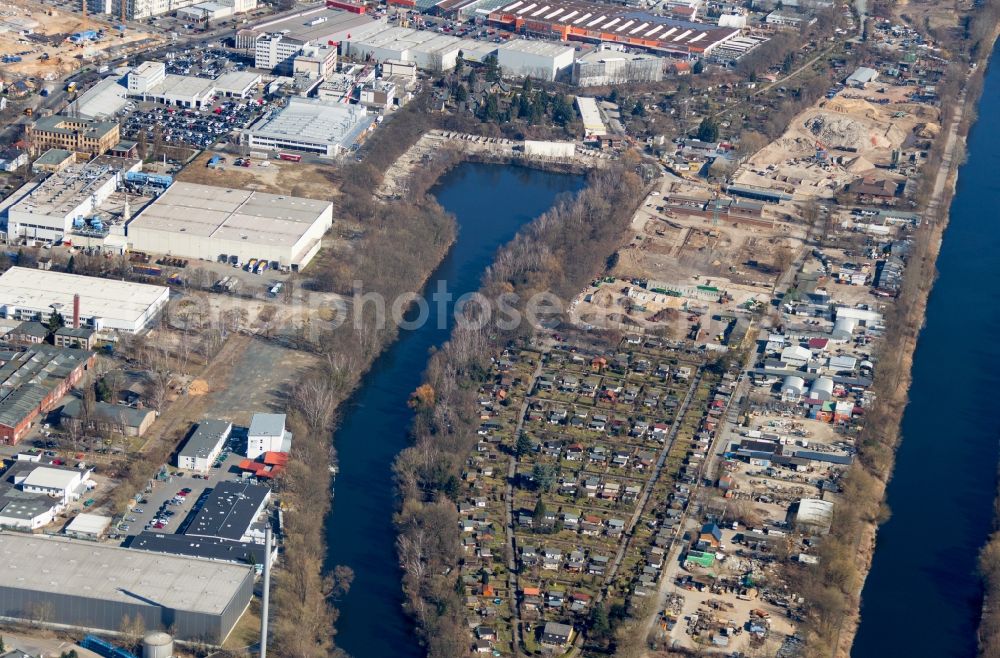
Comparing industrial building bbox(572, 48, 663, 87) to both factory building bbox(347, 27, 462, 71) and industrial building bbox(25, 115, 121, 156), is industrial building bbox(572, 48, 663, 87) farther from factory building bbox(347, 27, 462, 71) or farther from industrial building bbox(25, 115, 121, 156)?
industrial building bbox(25, 115, 121, 156)

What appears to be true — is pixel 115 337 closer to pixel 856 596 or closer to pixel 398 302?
pixel 398 302

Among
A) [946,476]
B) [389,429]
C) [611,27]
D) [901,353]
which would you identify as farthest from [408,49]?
[946,476]

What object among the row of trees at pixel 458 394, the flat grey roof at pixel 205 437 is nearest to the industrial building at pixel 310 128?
the row of trees at pixel 458 394

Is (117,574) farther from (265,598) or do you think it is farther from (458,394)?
(458,394)

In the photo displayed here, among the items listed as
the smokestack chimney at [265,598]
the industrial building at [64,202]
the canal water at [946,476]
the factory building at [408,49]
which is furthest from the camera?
the factory building at [408,49]

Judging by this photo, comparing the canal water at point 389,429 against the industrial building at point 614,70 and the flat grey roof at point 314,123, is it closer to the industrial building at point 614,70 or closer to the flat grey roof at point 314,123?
the flat grey roof at point 314,123
